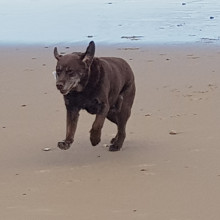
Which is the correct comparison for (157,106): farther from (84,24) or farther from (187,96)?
(84,24)

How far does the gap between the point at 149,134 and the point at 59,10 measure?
1353 centimetres

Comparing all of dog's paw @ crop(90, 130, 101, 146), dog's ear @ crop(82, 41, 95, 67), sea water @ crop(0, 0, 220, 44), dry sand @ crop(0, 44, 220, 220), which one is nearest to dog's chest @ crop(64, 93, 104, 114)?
dog's paw @ crop(90, 130, 101, 146)

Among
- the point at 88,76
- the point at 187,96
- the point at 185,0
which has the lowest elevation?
the point at 185,0

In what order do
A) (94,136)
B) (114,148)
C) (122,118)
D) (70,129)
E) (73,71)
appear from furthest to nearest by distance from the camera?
(122,118)
(114,148)
(70,129)
(94,136)
(73,71)

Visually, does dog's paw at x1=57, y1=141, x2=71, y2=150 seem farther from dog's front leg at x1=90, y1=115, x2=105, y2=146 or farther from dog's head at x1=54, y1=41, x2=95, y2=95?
dog's head at x1=54, y1=41, x2=95, y2=95

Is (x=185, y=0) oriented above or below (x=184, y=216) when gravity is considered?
below

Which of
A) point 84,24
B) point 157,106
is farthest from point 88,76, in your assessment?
point 84,24

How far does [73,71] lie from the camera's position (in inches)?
241

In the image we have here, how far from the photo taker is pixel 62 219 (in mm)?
4805

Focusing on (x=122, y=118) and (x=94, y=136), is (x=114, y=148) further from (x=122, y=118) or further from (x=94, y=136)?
(x=94, y=136)

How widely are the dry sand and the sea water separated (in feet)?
14.2

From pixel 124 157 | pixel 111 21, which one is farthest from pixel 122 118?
pixel 111 21

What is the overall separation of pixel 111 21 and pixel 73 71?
1157cm

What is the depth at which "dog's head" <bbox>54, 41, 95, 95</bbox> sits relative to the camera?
6.04m
